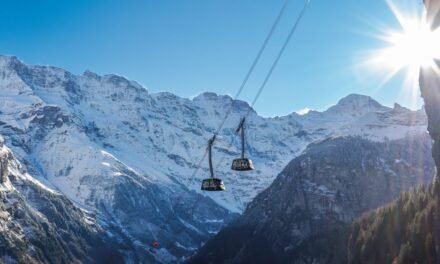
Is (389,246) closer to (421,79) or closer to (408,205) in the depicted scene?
(408,205)

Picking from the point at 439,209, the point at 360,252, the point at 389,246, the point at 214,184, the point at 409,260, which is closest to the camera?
the point at 214,184

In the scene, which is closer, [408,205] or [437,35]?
[437,35]

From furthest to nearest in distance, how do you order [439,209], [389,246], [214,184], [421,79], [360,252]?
1. [360,252]
2. [389,246]
3. [421,79]
4. [439,209]
5. [214,184]

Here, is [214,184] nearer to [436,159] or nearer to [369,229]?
[436,159]

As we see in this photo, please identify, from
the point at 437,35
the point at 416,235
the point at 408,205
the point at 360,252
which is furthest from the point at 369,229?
the point at 437,35

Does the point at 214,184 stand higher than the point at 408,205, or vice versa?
the point at 408,205

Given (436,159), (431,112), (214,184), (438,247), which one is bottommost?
(214,184)

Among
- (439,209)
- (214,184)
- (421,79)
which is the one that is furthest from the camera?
(421,79)

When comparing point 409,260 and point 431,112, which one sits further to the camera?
point 409,260

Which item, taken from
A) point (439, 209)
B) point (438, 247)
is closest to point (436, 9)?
point (439, 209)
